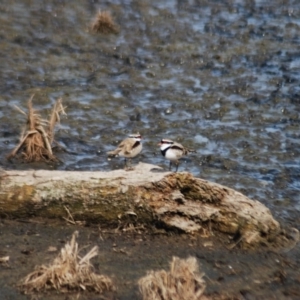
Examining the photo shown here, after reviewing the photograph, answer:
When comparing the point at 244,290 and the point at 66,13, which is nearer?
the point at 244,290

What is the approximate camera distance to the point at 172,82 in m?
15.3

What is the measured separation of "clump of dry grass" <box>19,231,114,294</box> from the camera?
7.23 metres

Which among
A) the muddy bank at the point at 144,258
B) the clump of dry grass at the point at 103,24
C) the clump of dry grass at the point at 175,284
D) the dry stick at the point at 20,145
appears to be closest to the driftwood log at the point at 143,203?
the muddy bank at the point at 144,258

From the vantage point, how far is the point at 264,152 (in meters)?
12.3

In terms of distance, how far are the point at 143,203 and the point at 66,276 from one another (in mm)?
1903

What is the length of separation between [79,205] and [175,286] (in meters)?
2.42

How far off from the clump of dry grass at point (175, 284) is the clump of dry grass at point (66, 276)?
22.2 inches

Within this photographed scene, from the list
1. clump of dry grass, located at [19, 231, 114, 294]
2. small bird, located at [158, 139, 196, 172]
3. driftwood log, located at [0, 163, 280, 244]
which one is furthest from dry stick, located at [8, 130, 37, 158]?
clump of dry grass, located at [19, 231, 114, 294]

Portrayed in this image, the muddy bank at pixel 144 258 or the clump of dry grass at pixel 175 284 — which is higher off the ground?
the clump of dry grass at pixel 175 284

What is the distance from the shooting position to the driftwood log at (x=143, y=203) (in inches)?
354

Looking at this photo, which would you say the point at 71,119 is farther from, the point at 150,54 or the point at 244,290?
the point at 244,290

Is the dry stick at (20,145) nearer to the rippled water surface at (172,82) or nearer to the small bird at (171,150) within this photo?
the rippled water surface at (172,82)

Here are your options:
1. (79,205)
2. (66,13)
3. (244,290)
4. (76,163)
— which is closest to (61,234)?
(79,205)

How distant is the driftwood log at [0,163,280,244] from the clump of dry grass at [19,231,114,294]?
65.0 inches
